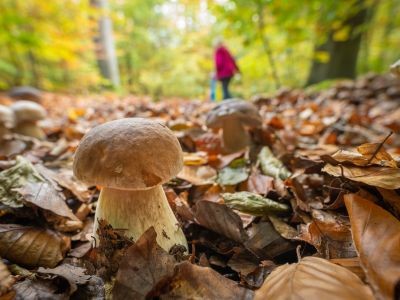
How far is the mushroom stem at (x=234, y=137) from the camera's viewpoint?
7.50 ft

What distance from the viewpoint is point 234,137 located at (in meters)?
2.31

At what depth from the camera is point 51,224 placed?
4.28ft

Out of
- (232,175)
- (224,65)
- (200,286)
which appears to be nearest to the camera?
(200,286)

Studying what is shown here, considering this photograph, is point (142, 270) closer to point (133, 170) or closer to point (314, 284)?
point (133, 170)

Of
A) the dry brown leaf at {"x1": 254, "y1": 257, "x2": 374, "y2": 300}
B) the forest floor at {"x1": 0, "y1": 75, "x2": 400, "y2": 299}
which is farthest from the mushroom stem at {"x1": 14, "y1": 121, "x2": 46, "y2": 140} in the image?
the dry brown leaf at {"x1": 254, "y1": 257, "x2": 374, "y2": 300}

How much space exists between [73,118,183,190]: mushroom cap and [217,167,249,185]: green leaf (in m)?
0.62

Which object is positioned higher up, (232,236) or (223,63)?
(223,63)

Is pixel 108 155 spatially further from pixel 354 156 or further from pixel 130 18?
pixel 130 18

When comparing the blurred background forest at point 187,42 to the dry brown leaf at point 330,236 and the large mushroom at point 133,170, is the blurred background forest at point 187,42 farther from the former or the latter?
the large mushroom at point 133,170

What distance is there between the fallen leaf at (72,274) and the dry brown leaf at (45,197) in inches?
11.0

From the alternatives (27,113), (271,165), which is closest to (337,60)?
(271,165)

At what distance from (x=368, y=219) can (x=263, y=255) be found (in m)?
0.40

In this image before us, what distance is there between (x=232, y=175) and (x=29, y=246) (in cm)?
106

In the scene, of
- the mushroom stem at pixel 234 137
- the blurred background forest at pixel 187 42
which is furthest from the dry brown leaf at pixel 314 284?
the blurred background forest at pixel 187 42
